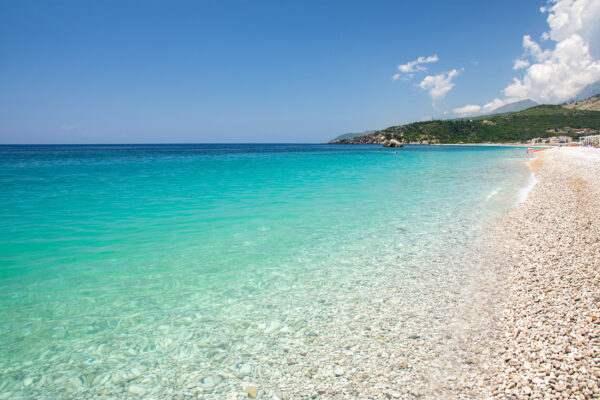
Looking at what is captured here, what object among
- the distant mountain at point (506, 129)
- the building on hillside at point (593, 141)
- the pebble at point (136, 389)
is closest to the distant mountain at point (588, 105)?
the distant mountain at point (506, 129)

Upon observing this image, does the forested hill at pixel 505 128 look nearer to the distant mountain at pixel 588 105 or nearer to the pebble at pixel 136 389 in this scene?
the distant mountain at pixel 588 105

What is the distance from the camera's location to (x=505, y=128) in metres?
158

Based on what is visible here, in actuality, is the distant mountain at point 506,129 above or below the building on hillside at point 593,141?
above

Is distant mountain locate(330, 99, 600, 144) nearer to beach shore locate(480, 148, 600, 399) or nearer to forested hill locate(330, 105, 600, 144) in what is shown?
A: forested hill locate(330, 105, 600, 144)

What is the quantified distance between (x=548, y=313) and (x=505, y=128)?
190499 mm

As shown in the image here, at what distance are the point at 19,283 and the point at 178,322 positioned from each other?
14.2 feet

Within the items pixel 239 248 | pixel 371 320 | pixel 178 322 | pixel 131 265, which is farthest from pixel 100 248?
pixel 371 320

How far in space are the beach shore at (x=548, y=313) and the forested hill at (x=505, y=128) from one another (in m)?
152

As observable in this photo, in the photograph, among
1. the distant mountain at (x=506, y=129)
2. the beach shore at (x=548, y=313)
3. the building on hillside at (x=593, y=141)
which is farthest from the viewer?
the distant mountain at (x=506, y=129)

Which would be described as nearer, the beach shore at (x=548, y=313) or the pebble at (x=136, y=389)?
the beach shore at (x=548, y=313)

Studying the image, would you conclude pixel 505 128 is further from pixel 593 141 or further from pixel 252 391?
pixel 252 391

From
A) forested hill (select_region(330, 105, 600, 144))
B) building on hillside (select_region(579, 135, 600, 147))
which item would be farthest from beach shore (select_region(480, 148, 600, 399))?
forested hill (select_region(330, 105, 600, 144))

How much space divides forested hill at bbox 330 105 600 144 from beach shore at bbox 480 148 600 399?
500 feet

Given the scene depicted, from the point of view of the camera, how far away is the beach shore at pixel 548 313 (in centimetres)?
329
